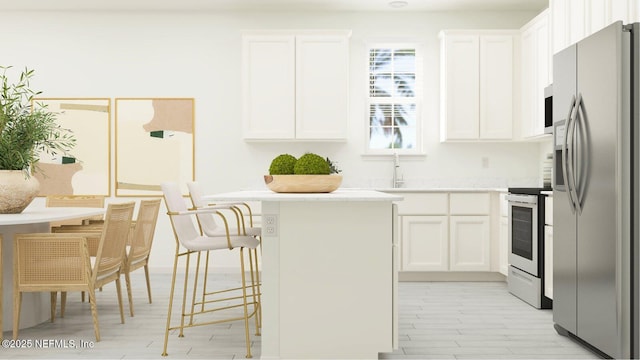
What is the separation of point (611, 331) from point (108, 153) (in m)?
4.98

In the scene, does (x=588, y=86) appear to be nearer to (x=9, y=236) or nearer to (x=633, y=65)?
(x=633, y=65)

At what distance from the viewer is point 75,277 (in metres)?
3.19

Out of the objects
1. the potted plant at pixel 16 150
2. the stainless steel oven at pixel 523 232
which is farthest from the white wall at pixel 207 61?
the potted plant at pixel 16 150

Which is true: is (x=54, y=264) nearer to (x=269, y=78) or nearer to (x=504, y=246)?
(x=269, y=78)

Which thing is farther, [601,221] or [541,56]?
[541,56]

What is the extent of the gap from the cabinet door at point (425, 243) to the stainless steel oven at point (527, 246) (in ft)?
2.28

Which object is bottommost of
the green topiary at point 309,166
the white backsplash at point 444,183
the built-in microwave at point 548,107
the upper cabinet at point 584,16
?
the white backsplash at point 444,183

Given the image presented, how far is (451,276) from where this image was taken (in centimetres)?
532

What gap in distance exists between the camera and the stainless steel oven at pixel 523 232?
4141 mm

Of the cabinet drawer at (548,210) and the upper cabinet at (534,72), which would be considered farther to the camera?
the upper cabinet at (534,72)

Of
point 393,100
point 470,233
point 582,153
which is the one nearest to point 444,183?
point 470,233

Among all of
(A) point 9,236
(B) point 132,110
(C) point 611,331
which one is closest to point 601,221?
(C) point 611,331

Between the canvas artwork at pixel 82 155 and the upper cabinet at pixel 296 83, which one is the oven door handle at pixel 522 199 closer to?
the upper cabinet at pixel 296 83

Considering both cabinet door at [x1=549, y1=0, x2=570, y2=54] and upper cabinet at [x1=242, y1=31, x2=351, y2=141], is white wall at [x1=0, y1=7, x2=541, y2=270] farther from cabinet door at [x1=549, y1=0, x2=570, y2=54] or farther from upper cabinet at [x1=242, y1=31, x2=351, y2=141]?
cabinet door at [x1=549, y1=0, x2=570, y2=54]
